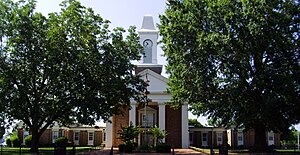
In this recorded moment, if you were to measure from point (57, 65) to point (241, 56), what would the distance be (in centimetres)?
1583

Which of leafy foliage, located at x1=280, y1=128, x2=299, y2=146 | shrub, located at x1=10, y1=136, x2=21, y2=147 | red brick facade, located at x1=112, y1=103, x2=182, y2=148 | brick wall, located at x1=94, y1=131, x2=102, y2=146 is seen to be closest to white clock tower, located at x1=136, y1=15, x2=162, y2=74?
red brick facade, located at x1=112, y1=103, x2=182, y2=148

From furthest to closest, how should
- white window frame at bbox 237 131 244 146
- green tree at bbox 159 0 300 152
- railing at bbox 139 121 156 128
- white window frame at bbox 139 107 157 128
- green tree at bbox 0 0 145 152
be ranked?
white window frame at bbox 237 131 244 146 → white window frame at bbox 139 107 157 128 → railing at bbox 139 121 156 128 → green tree at bbox 0 0 145 152 → green tree at bbox 159 0 300 152

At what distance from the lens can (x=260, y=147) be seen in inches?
1385

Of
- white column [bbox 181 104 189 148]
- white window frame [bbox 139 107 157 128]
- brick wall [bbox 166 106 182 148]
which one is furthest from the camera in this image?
white window frame [bbox 139 107 157 128]

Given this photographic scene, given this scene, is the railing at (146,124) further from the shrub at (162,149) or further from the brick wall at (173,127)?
the shrub at (162,149)

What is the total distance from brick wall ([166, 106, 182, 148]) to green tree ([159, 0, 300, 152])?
19537 millimetres

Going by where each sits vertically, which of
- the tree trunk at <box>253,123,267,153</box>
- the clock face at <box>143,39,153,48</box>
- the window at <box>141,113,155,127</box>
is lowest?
the tree trunk at <box>253,123,267,153</box>

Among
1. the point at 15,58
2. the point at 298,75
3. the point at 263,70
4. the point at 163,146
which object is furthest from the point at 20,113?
the point at 298,75

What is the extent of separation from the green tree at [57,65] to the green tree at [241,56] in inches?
260

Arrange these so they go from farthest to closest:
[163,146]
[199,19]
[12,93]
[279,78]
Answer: [163,146], [12,93], [199,19], [279,78]

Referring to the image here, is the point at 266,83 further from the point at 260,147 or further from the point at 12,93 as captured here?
the point at 12,93

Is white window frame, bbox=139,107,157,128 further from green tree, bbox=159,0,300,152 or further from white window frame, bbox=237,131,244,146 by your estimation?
green tree, bbox=159,0,300,152

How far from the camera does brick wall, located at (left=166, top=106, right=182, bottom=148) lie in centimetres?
5262

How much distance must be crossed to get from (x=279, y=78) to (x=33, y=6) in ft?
73.5
